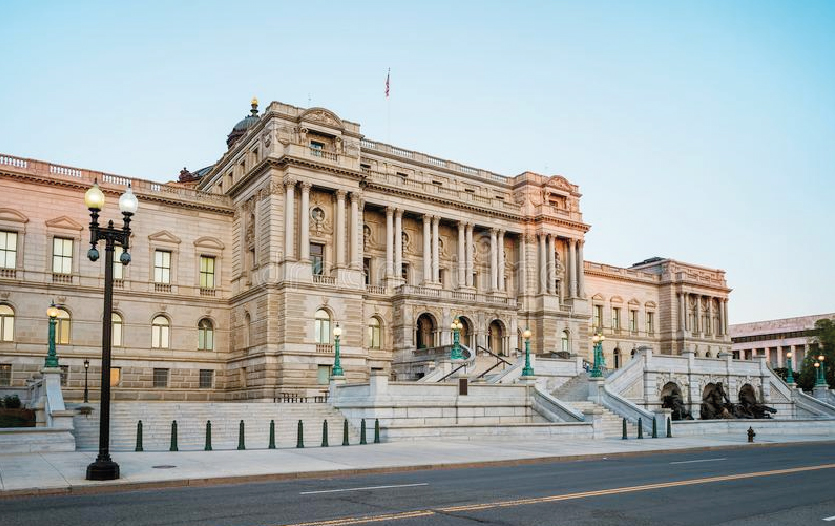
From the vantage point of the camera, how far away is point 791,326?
122m

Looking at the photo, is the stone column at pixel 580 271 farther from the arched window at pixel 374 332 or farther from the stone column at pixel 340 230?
the stone column at pixel 340 230

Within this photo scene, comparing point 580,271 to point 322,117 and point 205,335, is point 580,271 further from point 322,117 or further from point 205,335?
point 205,335

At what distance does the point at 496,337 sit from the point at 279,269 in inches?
761

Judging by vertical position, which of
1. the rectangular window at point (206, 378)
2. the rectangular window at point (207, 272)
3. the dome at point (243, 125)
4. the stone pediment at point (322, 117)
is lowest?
the rectangular window at point (206, 378)

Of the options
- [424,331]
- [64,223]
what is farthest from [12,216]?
[424,331]

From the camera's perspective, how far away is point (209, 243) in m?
56.3

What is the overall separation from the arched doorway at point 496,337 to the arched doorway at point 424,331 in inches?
194

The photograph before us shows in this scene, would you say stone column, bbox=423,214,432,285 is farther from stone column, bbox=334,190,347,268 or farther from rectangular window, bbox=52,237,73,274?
rectangular window, bbox=52,237,73,274

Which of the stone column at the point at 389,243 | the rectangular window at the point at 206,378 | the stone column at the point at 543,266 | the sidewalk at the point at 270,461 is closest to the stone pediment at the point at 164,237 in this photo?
the rectangular window at the point at 206,378

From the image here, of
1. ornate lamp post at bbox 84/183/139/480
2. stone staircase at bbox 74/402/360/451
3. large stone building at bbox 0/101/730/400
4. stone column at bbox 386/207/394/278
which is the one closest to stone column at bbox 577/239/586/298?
large stone building at bbox 0/101/730/400

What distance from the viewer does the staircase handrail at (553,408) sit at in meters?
37.0

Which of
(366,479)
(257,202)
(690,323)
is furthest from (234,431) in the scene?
(690,323)

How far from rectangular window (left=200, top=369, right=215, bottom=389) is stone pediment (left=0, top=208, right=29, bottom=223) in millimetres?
15218

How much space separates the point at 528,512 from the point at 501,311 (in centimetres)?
4731
